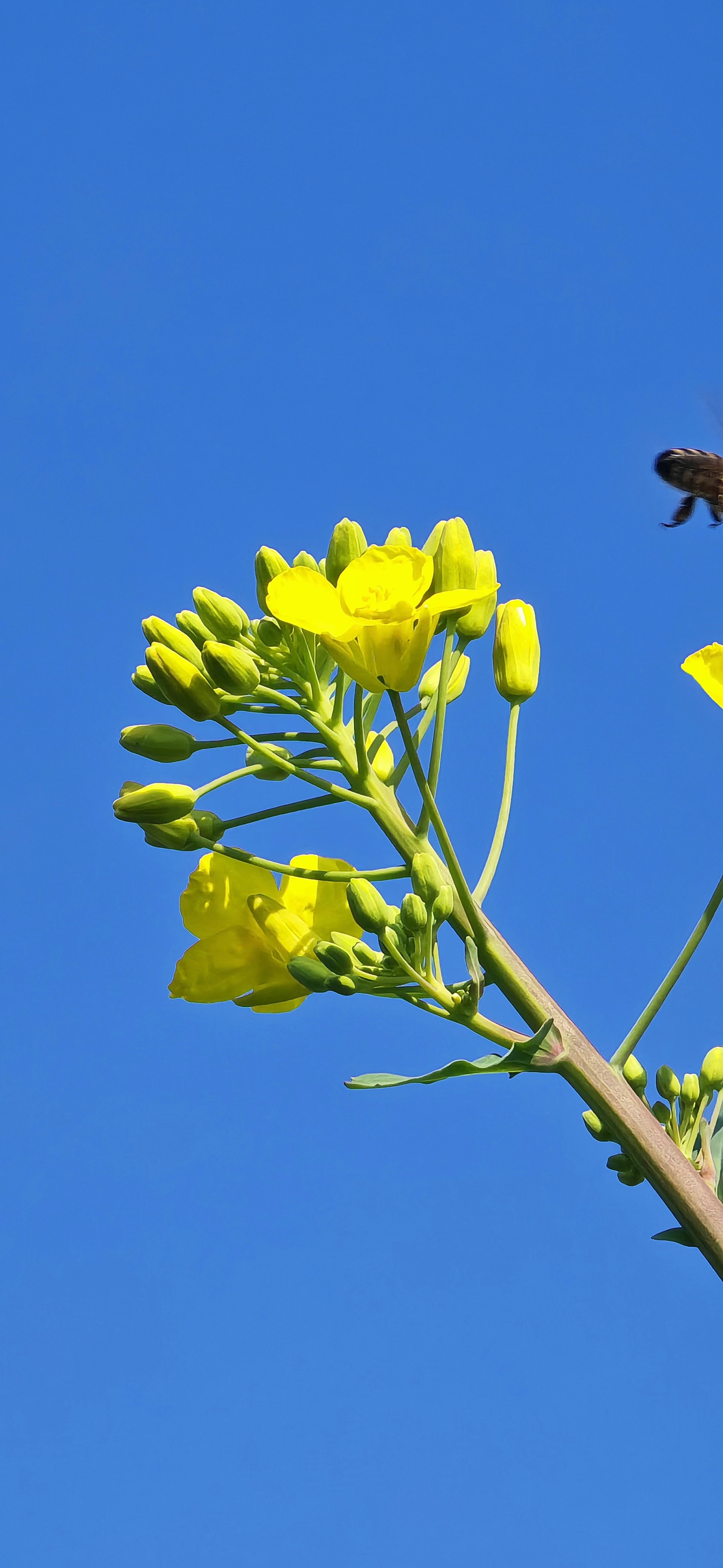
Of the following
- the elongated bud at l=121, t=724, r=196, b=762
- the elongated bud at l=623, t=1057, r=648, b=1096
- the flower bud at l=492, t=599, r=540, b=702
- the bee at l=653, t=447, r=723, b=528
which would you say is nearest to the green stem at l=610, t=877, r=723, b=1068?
the elongated bud at l=623, t=1057, r=648, b=1096

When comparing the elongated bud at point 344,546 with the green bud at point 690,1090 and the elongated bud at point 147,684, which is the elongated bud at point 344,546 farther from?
the green bud at point 690,1090

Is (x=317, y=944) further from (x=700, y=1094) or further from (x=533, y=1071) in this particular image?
(x=700, y=1094)

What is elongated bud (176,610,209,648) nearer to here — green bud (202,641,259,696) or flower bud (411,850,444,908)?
green bud (202,641,259,696)

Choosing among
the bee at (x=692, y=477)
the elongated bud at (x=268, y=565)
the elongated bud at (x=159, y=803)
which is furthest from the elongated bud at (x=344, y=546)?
the bee at (x=692, y=477)

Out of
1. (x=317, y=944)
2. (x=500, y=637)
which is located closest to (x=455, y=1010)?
(x=317, y=944)

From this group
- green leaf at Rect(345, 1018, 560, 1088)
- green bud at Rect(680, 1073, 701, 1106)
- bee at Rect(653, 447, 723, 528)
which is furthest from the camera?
bee at Rect(653, 447, 723, 528)

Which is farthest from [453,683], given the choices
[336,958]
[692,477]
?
[692,477]
